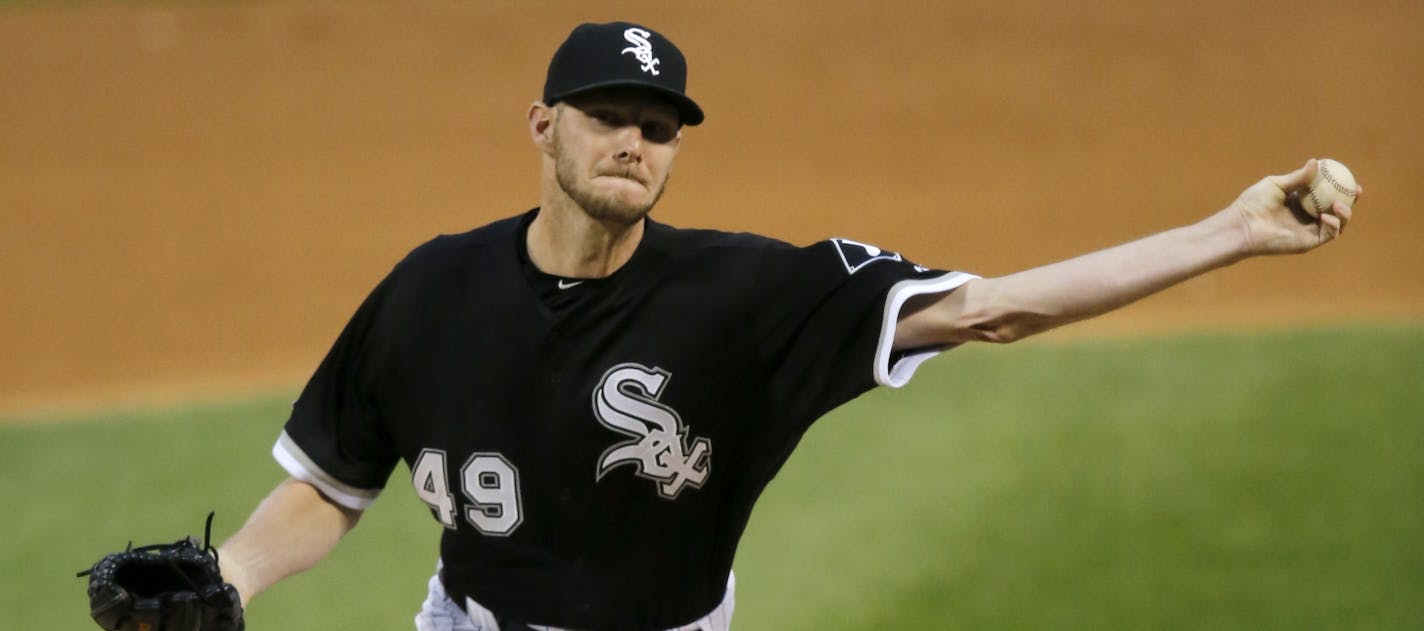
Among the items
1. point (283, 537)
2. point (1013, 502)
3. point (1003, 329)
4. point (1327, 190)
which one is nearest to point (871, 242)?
point (1013, 502)

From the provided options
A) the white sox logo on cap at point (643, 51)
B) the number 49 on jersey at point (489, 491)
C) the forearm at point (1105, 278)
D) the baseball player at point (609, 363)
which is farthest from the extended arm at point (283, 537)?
the forearm at point (1105, 278)

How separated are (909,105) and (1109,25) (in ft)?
6.12

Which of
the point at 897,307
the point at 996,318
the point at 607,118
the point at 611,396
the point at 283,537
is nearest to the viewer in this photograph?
the point at 996,318

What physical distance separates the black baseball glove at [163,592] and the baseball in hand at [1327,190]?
2.39 m

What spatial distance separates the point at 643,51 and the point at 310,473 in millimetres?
1372

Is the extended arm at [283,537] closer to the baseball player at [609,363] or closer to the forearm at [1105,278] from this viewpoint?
the baseball player at [609,363]

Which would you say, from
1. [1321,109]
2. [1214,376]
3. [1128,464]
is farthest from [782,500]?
[1321,109]

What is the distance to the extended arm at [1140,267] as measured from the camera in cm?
334

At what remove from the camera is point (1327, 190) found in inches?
130

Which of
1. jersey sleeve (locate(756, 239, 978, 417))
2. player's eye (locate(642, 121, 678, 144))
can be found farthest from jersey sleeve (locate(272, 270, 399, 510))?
jersey sleeve (locate(756, 239, 978, 417))

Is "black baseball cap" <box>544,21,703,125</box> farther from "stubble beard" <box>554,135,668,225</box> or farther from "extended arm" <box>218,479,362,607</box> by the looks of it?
"extended arm" <box>218,479,362,607</box>

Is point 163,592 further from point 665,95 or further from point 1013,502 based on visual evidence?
point 1013,502

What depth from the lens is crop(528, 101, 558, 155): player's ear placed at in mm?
3947

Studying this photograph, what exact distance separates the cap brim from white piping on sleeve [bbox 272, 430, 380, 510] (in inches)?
43.1
